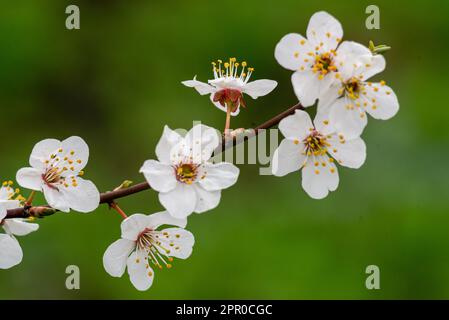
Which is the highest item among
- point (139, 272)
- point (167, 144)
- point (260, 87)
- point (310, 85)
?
point (260, 87)

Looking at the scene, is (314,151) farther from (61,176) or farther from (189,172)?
(61,176)

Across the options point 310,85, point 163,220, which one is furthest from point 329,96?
point 163,220

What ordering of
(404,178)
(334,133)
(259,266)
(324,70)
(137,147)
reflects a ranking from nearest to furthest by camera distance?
(324,70), (334,133), (259,266), (404,178), (137,147)

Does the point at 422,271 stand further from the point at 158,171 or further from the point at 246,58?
the point at 158,171

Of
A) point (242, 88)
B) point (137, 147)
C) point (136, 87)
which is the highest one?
point (136, 87)

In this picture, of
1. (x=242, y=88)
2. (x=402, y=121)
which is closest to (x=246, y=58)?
(x=402, y=121)
